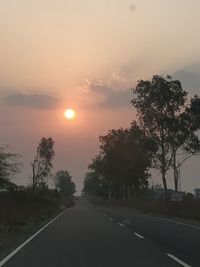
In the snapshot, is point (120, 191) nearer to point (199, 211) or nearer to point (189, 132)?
point (189, 132)

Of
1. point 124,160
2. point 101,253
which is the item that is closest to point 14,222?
point 101,253

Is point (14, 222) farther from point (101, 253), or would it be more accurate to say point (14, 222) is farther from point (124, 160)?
point (124, 160)

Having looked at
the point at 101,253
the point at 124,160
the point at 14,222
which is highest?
the point at 124,160

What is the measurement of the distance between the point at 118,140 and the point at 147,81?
3231 cm

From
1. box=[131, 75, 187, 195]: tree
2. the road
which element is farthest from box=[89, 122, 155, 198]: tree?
the road

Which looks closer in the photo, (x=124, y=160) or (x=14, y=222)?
(x=14, y=222)

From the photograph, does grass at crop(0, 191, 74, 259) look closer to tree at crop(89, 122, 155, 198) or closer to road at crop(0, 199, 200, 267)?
road at crop(0, 199, 200, 267)

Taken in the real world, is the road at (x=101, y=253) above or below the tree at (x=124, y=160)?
below

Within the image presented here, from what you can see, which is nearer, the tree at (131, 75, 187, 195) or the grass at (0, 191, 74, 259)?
the grass at (0, 191, 74, 259)

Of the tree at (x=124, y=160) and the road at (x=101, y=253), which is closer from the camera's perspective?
the road at (x=101, y=253)

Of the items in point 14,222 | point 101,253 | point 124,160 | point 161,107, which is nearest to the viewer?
point 101,253

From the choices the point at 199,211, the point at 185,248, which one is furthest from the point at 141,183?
the point at 185,248

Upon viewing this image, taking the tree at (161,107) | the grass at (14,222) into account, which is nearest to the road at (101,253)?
the grass at (14,222)

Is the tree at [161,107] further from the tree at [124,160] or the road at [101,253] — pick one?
the road at [101,253]
